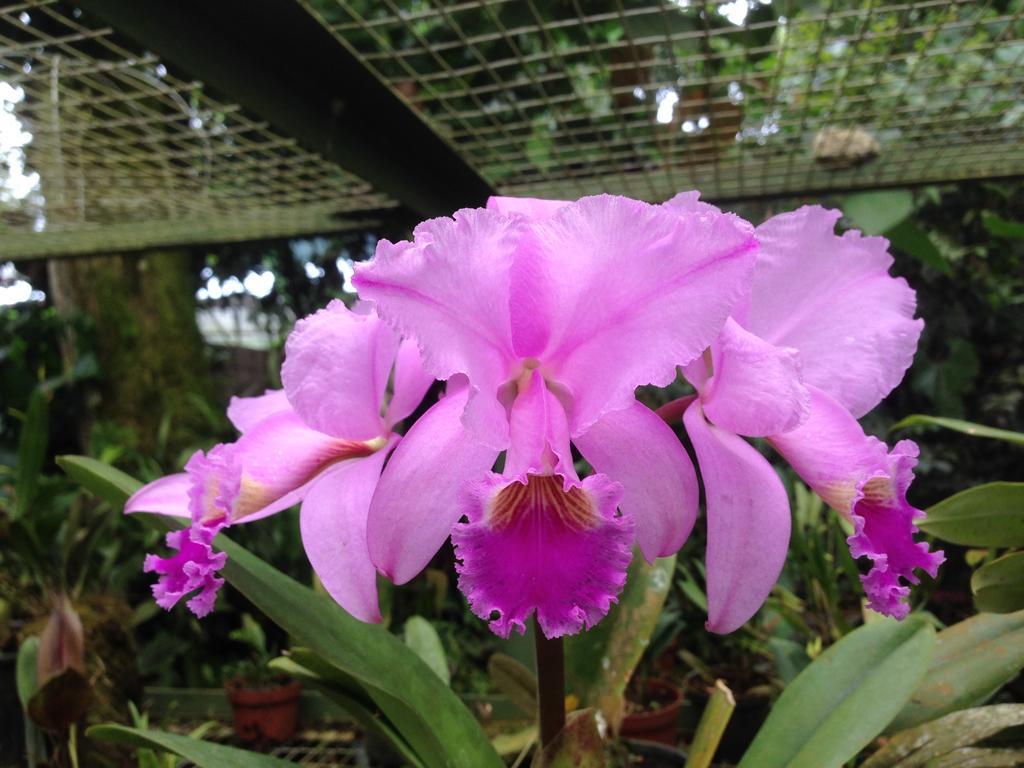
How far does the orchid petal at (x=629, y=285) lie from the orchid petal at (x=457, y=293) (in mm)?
17

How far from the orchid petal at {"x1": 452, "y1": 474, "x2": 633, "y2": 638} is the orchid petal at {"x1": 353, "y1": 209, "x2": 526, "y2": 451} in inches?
1.9

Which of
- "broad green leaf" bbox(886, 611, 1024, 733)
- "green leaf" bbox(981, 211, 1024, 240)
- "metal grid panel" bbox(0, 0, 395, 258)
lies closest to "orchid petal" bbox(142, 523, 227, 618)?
"broad green leaf" bbox(886, 611, 1024, 733)

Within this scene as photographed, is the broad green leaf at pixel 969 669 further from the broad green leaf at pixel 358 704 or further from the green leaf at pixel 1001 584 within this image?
the broad green leaf at pixel 358 704

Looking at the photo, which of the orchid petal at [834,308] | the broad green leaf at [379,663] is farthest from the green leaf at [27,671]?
the orchid petal at [834,308]

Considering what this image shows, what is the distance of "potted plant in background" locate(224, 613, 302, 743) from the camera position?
1.50 metres

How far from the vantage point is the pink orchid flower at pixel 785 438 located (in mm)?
456

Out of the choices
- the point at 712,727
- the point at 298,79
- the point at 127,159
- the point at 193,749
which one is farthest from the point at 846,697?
the point at 127,159

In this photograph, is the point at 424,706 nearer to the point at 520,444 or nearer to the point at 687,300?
the point at 520,444

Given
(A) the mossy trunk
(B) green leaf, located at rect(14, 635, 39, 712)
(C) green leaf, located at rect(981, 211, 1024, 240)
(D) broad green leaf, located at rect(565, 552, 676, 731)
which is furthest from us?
(A) the mossy trunk

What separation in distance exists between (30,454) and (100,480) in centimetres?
90

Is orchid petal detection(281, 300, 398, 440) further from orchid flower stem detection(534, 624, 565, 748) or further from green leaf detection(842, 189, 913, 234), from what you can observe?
green leaf detection(842, 189, 913, 234)

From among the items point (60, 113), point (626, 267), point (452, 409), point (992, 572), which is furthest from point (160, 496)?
point (60, 113)

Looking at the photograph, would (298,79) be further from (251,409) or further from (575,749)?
(575,749)

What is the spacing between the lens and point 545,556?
16.5 inches
